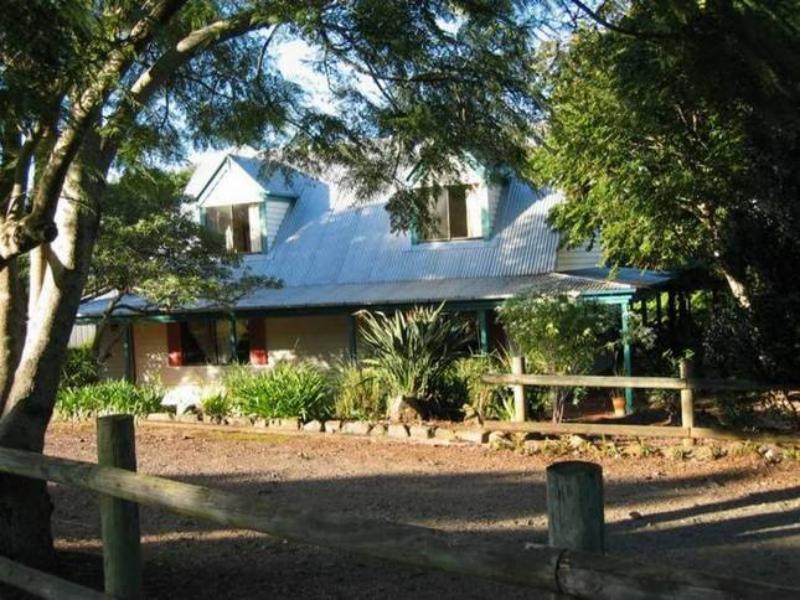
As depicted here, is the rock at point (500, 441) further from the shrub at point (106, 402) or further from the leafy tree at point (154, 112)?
the shrub at point (106, 402)

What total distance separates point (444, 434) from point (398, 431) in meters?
0.75

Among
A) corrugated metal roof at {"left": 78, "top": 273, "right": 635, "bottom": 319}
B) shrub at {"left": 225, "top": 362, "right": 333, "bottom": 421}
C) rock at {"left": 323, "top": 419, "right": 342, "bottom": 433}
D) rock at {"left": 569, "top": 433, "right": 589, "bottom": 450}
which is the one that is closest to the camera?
rock at {"left": 569, "top": 433, "right": 589, "bottom": 450}

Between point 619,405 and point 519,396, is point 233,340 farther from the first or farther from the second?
point 519,396

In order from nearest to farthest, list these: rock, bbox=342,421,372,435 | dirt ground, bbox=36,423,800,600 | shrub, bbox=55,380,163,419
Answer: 1. dirt ground, bbox=36,423,800,600
2. rock, bbox=342,421,372,435
3. shrub, bbox=55,380,163,419

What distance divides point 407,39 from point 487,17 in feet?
2.49

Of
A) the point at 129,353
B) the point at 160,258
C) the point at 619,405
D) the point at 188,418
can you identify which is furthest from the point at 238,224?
the point at 619,405

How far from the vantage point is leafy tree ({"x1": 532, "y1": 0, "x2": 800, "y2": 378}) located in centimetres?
743

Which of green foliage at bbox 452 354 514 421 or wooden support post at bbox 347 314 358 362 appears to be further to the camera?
wooden support post at bbox 347 314 358 362

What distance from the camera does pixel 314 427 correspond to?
13.4m

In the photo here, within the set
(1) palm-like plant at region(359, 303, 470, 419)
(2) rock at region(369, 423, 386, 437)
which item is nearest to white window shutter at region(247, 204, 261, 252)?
(1) palm-like plant at region(359, 303, 470, 419)

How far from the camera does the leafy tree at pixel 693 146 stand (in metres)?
7.43

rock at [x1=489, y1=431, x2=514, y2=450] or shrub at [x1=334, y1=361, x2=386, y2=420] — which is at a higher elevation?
shrub at [x1=334, y1=361, x2=386, y2=420]

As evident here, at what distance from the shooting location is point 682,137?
12.8 m

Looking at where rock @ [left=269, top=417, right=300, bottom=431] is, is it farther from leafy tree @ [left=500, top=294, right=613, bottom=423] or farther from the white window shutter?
the white window shutter
